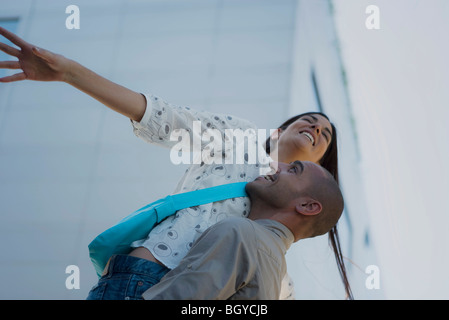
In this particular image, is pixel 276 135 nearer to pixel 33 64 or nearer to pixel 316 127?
pixel 316 127

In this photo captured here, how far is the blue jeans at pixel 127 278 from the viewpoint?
1053 mm

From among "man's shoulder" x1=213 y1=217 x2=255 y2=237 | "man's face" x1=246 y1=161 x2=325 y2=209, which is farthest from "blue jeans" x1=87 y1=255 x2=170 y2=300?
"man's face" x1=246 y1=161 x2=325 y2=209

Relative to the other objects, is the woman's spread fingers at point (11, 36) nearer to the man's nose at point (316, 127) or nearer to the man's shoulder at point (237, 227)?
the man's shoulder at point (237, 227)

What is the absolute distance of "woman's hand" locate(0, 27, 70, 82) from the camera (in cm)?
113

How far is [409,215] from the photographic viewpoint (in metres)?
3.09

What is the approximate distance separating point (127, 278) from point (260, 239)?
0.98ft

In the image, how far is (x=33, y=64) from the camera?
1.14 meters

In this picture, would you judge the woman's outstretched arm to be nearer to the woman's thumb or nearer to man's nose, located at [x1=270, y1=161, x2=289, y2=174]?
the woman's thumb

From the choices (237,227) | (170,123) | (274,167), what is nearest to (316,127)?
(274,167)

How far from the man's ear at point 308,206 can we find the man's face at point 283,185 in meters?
0.02

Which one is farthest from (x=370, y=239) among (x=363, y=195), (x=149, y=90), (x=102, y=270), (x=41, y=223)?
(x=102, y=270)

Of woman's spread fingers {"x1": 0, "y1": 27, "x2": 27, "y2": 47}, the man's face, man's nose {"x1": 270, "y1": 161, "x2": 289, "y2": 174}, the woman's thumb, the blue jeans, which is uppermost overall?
woman's spread fingers {"x1": 0, "y1": 27, "x2": 27, "y2": 47}

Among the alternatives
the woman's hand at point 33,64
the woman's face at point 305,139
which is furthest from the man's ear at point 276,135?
the woman's hand at point 33,64

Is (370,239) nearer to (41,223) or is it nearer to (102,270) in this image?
(41,223)
